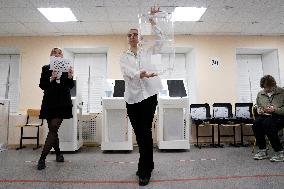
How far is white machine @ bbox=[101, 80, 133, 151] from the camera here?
4.22m

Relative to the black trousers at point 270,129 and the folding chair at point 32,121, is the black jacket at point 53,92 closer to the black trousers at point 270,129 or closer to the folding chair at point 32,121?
the folding chair at point 32,121

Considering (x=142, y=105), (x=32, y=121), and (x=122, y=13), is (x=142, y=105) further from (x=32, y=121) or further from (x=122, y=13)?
(x=32, y=121)

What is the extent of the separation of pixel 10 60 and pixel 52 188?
5502 mm

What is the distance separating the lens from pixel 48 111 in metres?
2.81

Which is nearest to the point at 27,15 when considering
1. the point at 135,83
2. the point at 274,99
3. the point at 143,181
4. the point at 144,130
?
the point at 135,83

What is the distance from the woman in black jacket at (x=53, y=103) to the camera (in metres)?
2.81

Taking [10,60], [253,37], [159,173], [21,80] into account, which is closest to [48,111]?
[159,173]

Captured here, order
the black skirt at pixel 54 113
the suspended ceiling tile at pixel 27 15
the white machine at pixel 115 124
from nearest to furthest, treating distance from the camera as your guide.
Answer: the black skirt at pixel 54 113 → the white machine at pixel 115 124 → the suspended ceiling tile at pixel 27 15

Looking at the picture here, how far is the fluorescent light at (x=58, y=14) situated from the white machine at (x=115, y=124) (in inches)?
69.6

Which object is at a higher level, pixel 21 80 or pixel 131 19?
pixel 131 19

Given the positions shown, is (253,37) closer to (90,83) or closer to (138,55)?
(90,83)

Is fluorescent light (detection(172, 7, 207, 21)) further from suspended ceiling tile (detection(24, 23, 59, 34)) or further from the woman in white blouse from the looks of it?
the woman in white blouse

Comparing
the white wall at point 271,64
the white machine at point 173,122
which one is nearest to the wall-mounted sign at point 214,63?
the white wall at point 271,64

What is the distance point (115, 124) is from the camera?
14.3 ft
